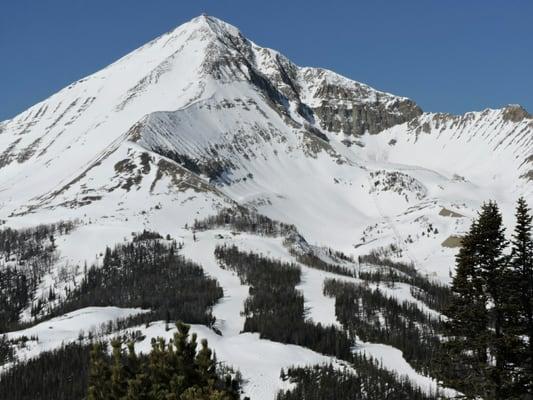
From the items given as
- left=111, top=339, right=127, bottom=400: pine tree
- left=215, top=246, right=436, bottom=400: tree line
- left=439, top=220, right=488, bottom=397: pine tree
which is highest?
left=215, top=246, right=436, bottom=400: tree line

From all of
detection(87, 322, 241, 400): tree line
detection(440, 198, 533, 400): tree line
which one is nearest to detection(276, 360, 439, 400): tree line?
detection(87, 322, 241, 400): tree line

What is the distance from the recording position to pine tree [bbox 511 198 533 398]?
35250 millimetres

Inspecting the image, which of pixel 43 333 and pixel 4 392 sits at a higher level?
pixel 43 333

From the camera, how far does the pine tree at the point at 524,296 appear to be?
35.2 m

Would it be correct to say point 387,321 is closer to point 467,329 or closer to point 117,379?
point 467,329

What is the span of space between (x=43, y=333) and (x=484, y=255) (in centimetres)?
15413

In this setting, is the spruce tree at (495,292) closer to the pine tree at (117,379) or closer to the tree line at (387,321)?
the pine tree at (117,379)

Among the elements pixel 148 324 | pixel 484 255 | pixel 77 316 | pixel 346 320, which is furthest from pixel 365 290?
pixel 484 255

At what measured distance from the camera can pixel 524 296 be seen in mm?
36562

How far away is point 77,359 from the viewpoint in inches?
5699

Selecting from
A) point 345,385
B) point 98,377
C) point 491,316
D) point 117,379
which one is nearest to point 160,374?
point 117,379

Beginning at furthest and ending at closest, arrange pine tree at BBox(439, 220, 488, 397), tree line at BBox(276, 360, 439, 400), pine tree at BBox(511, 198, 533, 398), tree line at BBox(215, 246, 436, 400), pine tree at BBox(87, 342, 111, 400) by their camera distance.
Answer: tree line at BBox(215, 246, 436, 400) < tree line at BBox(276, 360, 439, 400) < pine tree at BBox(87, 342, 111, 400) < pine tree at BBox(439, 220, 488, 397) < pine tree at BBox(511, 198, 533, 398)

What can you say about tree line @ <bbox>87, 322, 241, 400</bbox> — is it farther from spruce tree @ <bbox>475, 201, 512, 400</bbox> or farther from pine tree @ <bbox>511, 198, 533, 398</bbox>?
pine tree @ <bbox>511, 198, 533, 398</bbox>

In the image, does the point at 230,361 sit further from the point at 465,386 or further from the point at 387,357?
the point at 465,386
